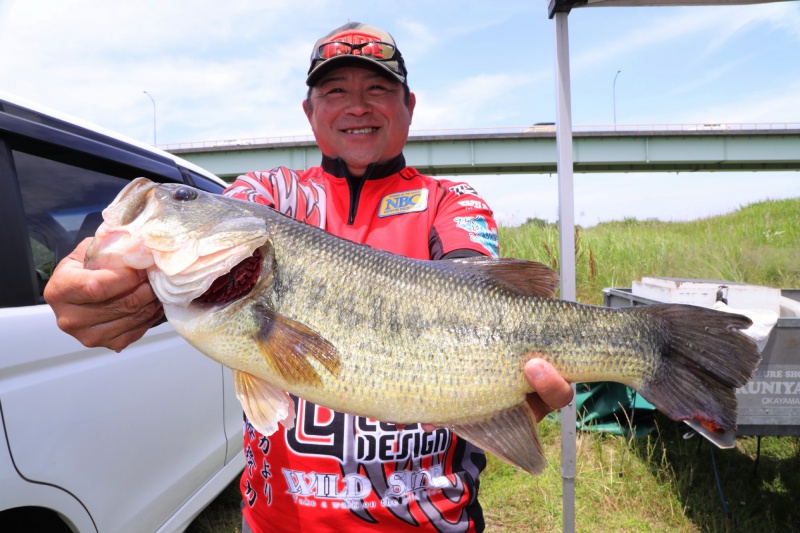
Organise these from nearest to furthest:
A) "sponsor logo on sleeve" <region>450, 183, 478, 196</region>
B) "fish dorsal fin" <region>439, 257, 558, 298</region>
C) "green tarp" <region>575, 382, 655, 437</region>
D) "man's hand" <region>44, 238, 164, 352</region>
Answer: "man's hand" <region>44, 238, 164, 352</region> → "fish dorsal fin" <region>439, 257, 558, 298</region> → "sponsor logo on sleeve" <region>450, 183, 478, 196</region> → "green tarp" <region>575, 382, 655, 437</region>

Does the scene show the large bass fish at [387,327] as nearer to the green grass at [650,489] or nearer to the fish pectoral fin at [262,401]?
the fish pectoral fin at [262,401]

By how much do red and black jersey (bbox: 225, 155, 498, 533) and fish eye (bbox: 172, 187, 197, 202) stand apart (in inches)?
16.0

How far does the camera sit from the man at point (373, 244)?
2.00 m

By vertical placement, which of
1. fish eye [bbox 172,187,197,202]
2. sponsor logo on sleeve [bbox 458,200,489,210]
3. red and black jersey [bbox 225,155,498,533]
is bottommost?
red and black jersey [bbox 225,155,498,533]

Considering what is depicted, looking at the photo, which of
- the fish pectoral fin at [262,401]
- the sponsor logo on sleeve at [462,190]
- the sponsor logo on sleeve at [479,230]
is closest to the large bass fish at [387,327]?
the fish pectoral fin at [262,401]

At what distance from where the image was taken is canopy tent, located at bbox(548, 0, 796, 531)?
379 centimetres

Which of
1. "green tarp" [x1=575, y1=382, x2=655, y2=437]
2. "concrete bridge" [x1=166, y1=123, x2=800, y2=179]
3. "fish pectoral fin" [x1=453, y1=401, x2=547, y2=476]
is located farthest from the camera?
"concrete bridge" [x1=166, y1=123, x2=800, y2=179]

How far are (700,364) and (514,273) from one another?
2.72ft

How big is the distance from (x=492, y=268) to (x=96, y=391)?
194 centimetres

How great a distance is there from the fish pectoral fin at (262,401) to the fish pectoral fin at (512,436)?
0.65 metres


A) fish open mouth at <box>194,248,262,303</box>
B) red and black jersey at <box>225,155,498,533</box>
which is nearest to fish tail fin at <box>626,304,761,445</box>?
red and black jersey at <box>225,155,498,533</box>

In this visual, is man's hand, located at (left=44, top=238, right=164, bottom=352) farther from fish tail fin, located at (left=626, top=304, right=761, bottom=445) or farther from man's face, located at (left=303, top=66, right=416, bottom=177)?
fish tail fin, located at (left=626, top=304, right=761, bottom=445)

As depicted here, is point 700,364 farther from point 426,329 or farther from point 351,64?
point 351,64

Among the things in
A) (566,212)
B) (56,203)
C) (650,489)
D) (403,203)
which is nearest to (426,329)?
(403,203)
